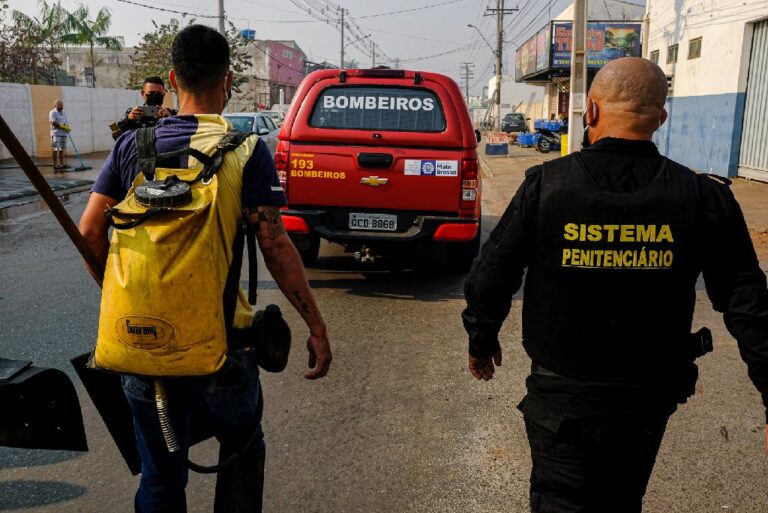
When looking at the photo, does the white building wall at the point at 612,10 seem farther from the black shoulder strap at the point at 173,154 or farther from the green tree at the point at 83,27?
the black shoulder strap at the point at 173,154

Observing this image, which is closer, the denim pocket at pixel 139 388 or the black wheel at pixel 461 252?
the denim pocket at pixel 139 388

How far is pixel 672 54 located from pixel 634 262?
20224 millimetres

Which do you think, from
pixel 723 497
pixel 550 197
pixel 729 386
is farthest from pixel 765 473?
pixel 550 197

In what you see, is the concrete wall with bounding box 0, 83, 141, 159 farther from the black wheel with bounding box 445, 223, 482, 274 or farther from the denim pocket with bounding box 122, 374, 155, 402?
the denim pocket with bounding box 122, 374, 155, 402

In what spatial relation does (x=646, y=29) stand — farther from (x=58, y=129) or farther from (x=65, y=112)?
(x=65, y=112)

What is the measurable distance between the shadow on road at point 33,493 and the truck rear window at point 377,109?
4276 millimetres

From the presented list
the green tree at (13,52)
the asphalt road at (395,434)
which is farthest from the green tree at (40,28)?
the asphalt road at (395,434)

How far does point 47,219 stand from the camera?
11250 millimetres

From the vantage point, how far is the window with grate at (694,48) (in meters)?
17.8

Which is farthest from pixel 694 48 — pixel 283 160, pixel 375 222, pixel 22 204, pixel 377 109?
pixel 22 204

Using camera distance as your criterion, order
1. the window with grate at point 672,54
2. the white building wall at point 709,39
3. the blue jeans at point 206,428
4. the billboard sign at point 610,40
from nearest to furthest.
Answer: the blue jeans at point 206,428
the white building wall at point 709,39
the window with grate at point 672,54
the billboard sign at point 610,40

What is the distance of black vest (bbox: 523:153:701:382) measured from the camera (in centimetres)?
205

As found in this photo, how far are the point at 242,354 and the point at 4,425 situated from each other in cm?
85

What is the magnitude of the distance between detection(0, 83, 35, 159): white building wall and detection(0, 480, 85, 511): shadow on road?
19.3m
